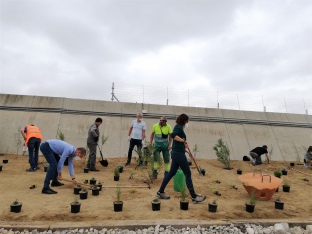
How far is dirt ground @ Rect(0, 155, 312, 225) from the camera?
392 centimetres

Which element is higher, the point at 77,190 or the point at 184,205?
the point at 77,190

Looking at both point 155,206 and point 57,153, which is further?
point 57,153

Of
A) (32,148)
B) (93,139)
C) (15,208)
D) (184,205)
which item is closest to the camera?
(15,208)

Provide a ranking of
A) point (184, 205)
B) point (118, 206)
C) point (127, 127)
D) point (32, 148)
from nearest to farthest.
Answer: point (118, 206)
point (184, 205)
point (32, 148)
point (127, 127)

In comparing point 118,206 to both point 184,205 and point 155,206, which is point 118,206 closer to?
point 155,206

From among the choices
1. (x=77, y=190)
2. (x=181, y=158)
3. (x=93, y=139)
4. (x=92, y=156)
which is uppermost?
(x=93, y=139)

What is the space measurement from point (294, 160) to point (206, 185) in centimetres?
663

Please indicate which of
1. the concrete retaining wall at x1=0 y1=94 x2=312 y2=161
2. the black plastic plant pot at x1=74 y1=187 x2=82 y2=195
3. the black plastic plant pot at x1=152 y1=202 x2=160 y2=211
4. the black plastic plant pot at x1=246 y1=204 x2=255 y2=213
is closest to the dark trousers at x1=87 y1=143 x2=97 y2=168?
the concrete retaining wall at x1=0 y1=94 x2=312 y2=161

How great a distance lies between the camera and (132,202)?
4684mm

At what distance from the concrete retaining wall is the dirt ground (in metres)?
2.82

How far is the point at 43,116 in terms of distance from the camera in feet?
34.4

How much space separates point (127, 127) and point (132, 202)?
20.4ft

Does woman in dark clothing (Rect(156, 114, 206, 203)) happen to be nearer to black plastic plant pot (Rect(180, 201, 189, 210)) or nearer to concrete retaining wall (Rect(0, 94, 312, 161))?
black plastic plant pot (Rect(180, 201, 189, 210))

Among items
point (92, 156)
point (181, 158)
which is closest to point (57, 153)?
point (92, 156)
